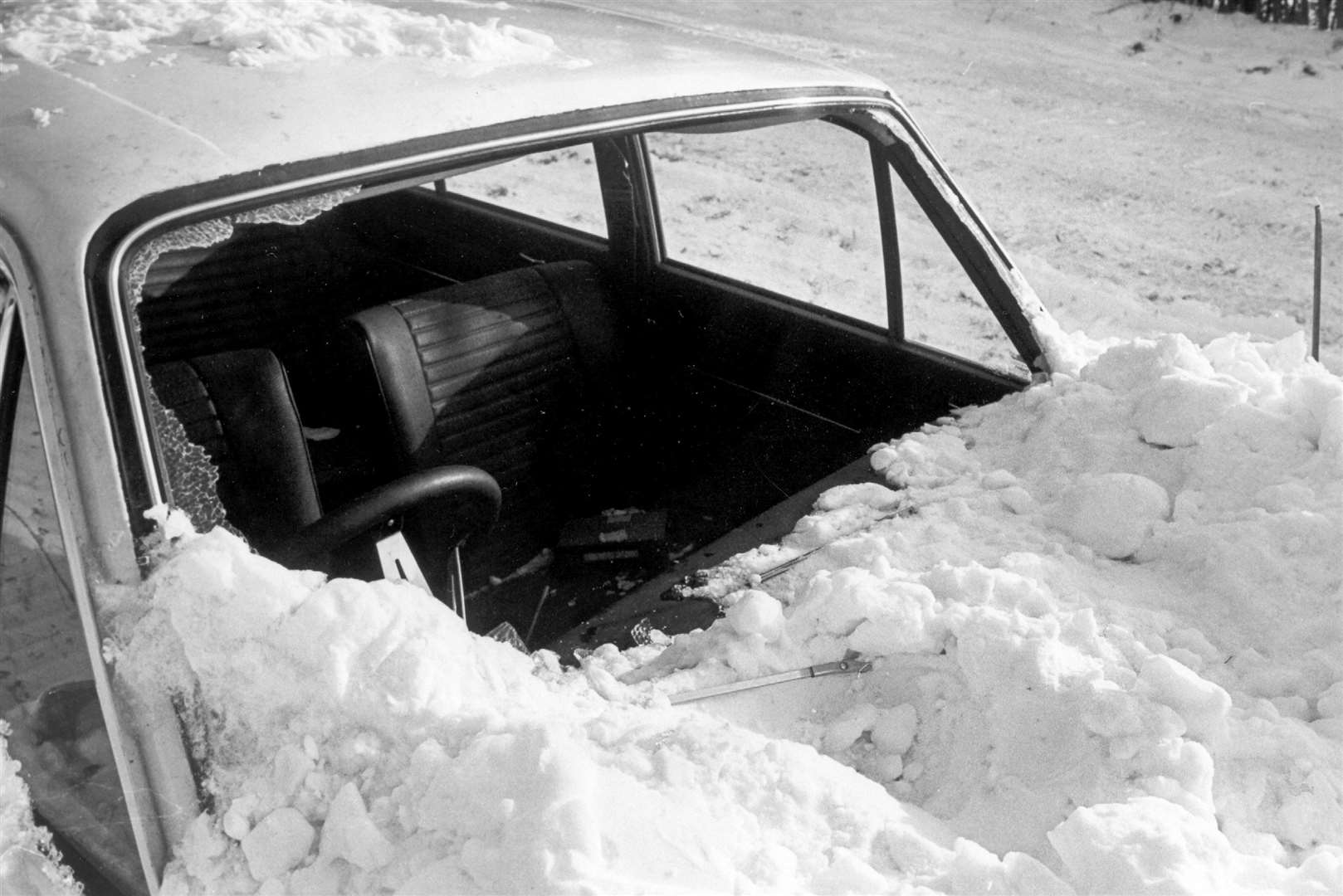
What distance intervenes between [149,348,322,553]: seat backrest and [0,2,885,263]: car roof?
59 cm

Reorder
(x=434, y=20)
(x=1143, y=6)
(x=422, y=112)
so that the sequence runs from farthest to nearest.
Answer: (x=1143, y=6), (x=434, y=20), (x=422, y=112)

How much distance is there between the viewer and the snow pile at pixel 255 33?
201cm

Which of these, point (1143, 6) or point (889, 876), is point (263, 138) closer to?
point (889, 876)

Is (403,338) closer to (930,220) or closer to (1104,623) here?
(930,220)

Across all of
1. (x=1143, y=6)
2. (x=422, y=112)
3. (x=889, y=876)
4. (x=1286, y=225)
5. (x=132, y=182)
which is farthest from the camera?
(x=1143, y=6)

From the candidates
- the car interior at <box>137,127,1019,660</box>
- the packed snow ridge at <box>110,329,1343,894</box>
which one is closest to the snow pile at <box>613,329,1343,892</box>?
the packed snow ridge at <box>110,329,1343,894</box>

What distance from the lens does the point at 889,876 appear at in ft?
4.67

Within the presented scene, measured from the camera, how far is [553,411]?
2.95 meters

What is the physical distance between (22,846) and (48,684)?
0.23 meters

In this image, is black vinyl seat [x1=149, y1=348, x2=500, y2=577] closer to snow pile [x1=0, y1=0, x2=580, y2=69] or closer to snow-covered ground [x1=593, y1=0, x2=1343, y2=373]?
snow pile [x1=0, y1=0, x2=580, y2=69]

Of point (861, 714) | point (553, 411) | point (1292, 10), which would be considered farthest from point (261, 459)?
point (1292, 10)

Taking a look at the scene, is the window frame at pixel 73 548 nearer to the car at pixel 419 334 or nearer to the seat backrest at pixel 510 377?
the car at pixel 419 334

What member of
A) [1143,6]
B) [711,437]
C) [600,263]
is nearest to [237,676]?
[711,437]

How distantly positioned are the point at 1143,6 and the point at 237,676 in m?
10.5
